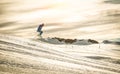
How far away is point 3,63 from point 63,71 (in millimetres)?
1282

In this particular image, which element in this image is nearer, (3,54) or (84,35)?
(3,54)

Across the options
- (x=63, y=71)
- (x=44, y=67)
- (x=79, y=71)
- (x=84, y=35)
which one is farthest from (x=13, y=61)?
(x=84, y=35)

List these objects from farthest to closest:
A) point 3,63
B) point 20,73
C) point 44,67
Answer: point 44,67, point 3,63, point 20,73

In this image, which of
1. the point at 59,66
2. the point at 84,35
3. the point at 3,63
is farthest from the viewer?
the point at 84,35

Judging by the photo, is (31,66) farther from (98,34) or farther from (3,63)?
(98,34)

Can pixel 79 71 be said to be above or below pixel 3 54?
below

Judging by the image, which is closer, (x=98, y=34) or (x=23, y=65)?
(x=23, y=65)

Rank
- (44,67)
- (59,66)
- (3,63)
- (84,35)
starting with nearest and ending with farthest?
(3,63) < (44,67) < (59,66) < (84,35)

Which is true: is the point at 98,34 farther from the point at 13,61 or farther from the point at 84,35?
the point at 13,61

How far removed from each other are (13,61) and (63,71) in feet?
3.45

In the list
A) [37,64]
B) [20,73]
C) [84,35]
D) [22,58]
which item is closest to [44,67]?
[37,64]

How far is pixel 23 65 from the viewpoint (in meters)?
5.79

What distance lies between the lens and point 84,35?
27.7 meters

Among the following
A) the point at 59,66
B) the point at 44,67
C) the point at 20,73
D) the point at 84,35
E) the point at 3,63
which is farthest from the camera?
the point at 84,35
